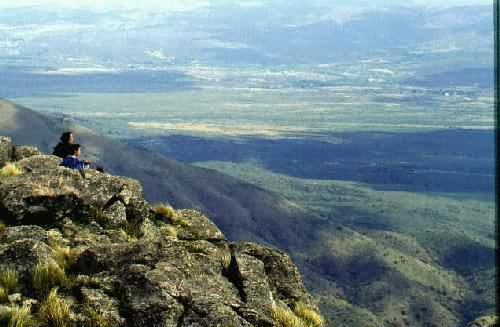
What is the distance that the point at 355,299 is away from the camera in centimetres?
19488

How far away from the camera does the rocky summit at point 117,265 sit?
16.3 metres

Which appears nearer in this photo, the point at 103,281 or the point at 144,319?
the point at 144,319

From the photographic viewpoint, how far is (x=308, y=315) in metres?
20.3

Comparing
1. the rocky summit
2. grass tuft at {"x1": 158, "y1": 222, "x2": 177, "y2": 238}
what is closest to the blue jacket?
the rocky summit

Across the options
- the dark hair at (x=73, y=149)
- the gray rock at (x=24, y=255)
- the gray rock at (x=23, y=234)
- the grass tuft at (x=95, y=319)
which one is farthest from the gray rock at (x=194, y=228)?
the grass tuft at (x=95, y=319)

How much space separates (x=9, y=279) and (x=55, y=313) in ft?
6.21

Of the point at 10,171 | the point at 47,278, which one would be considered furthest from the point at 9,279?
the point at 10,171

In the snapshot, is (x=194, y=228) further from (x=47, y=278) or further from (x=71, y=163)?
(x=47, y=278)

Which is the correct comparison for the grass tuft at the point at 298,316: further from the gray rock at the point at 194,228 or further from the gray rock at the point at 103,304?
the gray rock at the point at 194,228

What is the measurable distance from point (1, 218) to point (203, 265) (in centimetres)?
649

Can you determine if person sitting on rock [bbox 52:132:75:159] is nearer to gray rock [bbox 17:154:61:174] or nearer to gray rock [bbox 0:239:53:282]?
gray rock [bbox 17:154:61:174]

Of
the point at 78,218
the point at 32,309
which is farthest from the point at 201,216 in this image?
the point at 32,309

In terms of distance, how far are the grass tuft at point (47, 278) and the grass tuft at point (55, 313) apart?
953 millimetres

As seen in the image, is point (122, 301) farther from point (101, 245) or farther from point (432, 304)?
point (432, 304)
